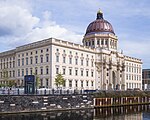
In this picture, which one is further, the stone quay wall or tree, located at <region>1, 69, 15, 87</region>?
tree, located at <region>1, 69, 15, 87</region>

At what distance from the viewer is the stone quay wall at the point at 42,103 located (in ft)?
171

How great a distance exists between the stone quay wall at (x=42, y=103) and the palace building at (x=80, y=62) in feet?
94.4

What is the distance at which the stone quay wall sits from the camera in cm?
5222

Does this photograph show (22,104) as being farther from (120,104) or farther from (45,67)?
(45,67)

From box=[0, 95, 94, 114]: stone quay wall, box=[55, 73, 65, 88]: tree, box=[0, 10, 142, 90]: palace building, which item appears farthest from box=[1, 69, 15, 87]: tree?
box=[0, 95, 94, 114]: stone quay wall

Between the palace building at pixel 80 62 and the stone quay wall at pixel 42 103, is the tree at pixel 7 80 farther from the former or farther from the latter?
the stone quay wall at pixel 42 103

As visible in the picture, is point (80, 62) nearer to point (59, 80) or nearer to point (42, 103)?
point (59, 80)

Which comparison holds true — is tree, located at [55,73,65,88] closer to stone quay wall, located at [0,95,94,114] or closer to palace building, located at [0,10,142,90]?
palace building, located at [0,10,142,90]

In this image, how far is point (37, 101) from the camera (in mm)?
56562

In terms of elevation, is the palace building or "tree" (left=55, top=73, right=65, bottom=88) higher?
the palace building

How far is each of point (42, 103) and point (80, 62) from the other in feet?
161

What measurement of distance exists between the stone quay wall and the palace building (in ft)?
94.4

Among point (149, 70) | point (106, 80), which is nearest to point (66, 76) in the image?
point (106, 80)

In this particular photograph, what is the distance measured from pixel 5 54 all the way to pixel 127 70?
55.9m
